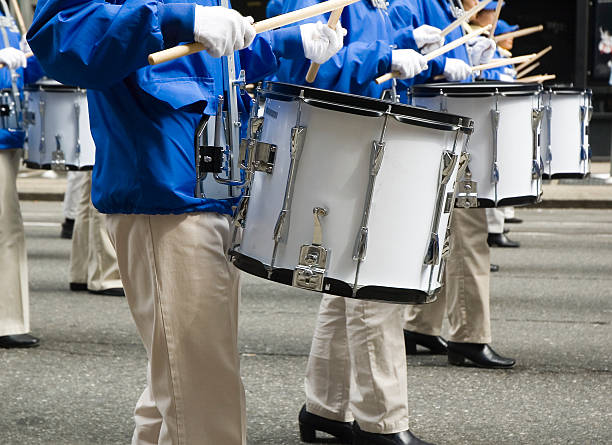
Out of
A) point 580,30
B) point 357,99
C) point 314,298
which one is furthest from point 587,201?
point 357,99

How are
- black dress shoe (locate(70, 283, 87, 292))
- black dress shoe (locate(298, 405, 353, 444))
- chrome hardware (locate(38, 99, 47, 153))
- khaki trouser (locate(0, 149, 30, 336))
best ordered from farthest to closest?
black dress shoe (locate(70, 283, 87, 292))
chrome hardware (locate(38, 99, 47, 153))
khaki trouser (locate(0, 149, 30, 336))
black dress shoe (locate(298, 405, 353, 444))

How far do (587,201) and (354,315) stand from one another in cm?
1041

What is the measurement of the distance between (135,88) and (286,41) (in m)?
0.75

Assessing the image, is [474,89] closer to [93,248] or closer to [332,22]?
[332,22]

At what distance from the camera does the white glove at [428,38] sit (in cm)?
526

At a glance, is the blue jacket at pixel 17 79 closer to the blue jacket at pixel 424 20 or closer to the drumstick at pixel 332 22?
the blue jacket at pixel 424 20

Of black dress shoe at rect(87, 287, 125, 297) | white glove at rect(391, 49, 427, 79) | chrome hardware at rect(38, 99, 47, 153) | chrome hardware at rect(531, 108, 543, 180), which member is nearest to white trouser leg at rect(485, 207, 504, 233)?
black dress shoe at rect(87, 287, 125, 297)

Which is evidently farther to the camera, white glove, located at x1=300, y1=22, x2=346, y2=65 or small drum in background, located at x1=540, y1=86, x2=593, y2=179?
small drum in background, located at x1=540, y1=86, x2=593, y2=179

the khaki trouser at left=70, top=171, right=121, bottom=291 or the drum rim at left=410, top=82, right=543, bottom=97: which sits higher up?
the drum rim at left=410, top=82, right=543, bottom=97

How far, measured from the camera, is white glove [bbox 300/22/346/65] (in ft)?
11.4

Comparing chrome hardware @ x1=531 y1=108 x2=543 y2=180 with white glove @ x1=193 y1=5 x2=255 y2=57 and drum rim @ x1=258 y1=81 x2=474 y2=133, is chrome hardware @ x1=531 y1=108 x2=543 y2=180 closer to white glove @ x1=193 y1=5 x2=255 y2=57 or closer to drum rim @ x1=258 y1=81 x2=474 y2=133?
drum rim @ x1=258 y1=81 x2=474 y2=133

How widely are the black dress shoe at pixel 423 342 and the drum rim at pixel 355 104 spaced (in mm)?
2884

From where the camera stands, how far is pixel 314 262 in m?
2.86

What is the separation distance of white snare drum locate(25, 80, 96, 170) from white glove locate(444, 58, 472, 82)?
232 cm
